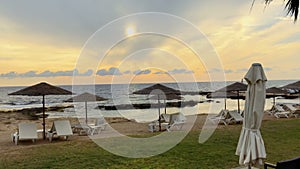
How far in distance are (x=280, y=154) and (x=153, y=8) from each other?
7.37 m

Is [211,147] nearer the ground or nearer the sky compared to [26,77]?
nearer the ground

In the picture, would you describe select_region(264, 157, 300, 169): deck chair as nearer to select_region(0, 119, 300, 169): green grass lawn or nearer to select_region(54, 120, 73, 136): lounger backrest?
select_region(0, 119, 300, 169): green grass lawn

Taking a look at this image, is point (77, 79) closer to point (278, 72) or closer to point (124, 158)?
point (124, 158)

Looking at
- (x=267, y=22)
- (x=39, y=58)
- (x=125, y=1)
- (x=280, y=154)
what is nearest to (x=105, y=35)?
(x=125, y=1)

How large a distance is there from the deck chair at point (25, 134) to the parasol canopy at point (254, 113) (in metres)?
7.21

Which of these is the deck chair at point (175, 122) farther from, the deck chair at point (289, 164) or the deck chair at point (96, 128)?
the deck chair at point (289, 164)

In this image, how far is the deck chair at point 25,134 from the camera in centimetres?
872

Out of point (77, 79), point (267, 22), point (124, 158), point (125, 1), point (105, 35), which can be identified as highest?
point (125, 1)

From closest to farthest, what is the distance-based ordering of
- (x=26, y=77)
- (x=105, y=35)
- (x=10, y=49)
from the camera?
(x=105, y=35), (x=10, y=49), (x=26, y=77)

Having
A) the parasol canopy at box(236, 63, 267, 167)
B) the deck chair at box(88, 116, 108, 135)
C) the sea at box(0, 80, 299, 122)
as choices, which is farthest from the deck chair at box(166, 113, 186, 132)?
the parasol canopy at box(236, 63, 267, 167)

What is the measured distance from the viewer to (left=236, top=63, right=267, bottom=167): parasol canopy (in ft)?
12.0

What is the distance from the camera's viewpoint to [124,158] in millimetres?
5910

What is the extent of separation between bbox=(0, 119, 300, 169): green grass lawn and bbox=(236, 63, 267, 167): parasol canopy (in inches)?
60.7

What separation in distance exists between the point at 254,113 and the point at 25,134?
7.66 meters
